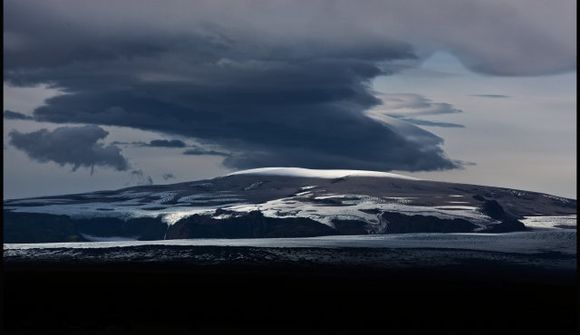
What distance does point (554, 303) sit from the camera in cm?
12369

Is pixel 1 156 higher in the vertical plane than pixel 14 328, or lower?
higher

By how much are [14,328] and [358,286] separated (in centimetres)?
7467

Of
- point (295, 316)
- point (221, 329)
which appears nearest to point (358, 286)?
point (295, 316)

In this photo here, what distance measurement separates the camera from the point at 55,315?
332ft

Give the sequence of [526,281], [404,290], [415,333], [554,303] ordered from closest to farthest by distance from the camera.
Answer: [415,333] < [554,303] < [404,290] < [526,281]

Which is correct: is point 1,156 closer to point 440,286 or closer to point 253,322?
point 253,322

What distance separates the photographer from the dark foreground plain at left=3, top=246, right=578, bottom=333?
313 feet

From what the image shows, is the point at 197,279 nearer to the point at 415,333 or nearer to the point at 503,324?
the point at 503,324

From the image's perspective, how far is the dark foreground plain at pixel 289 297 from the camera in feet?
313

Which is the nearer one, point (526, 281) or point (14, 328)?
point (14, 328)

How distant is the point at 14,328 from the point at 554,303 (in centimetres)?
7181

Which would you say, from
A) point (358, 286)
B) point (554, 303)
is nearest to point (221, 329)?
point (554, 303)

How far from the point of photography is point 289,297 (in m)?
131

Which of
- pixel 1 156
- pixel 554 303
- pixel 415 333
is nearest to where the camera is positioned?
pixel 415 333
